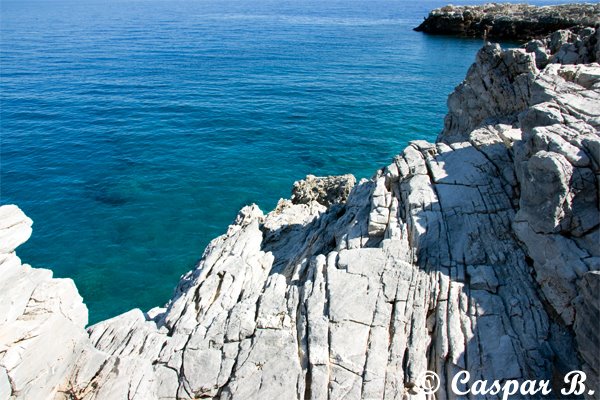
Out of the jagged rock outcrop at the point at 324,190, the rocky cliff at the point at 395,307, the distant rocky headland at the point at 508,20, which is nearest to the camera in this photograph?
the rocky cliff at the point at 395,307

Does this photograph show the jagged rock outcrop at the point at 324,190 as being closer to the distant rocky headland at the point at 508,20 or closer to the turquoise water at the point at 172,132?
the turquoise water at the point at 172,132

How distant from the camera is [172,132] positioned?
5344cm

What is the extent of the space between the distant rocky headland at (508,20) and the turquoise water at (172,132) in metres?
12.5

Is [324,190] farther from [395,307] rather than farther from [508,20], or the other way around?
[508,20]

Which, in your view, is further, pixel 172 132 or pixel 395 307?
pixel 172 132

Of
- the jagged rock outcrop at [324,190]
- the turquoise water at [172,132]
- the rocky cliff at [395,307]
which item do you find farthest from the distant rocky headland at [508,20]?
the rocky cliff at [395,307]

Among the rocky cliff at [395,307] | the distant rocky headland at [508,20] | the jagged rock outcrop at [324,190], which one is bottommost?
the jagged rock outcrop at [324,190]

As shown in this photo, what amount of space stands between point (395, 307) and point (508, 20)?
373ft

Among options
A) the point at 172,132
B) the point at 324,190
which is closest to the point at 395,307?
the point at 324,190

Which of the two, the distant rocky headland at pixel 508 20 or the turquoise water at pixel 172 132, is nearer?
the turquoise water at pixel 172 132

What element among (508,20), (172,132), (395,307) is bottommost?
(172,132)

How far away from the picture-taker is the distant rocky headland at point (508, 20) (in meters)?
97.9

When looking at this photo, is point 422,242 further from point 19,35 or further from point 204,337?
point 19,35

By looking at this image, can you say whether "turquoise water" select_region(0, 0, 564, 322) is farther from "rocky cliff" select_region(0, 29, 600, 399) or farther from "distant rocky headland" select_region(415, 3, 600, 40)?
"rocky cliff" select_region(0, 29, 600, 399)
